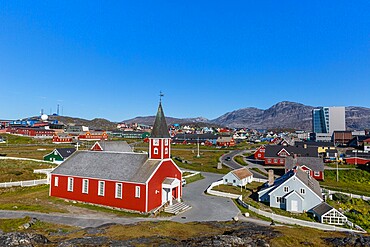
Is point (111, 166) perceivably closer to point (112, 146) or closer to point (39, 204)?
point (39, 204)

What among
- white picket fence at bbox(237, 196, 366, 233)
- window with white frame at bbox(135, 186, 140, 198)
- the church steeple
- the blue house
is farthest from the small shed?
window with white frame at bbox(135, 186, 140, 198)

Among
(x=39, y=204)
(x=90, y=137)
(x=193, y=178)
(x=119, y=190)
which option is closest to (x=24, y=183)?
(x=39, y=204)

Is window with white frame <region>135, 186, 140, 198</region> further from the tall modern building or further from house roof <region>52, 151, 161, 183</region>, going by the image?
the tall modern building

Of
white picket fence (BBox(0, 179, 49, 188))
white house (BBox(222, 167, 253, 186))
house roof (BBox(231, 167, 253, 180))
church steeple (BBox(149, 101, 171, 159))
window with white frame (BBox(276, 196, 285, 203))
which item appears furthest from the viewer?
house roof (BBox(231, 167, 253, 180))

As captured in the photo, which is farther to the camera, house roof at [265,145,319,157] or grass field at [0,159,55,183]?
house roof at [265,145,319,157]

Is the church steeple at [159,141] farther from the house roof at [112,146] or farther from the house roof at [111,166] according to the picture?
the house roof at [112,146]

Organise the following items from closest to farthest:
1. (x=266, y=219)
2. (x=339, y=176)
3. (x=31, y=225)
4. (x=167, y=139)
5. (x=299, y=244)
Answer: (x=299, y=244) < (x=31, y=225) < (x=266, y=219) < (x=167, y=139) < (x=339, y=176)

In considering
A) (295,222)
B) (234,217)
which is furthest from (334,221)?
(234,217)

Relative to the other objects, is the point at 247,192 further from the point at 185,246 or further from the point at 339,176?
the point at 339,176
